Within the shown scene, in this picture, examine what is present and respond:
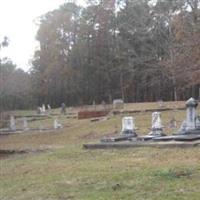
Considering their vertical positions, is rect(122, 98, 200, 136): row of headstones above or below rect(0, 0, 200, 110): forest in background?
below

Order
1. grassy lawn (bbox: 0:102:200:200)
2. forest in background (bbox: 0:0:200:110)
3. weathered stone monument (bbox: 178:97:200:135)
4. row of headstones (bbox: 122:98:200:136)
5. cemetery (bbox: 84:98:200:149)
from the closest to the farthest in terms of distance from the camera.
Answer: grassy lawn (bbox: 0:102:200:200) < cemetery (bbox: 84:98:200:149) < weathered stone monument (bbox: 178:97:200:135) < row of headstones (bbox: 122:98:200:136) < forest in background (bbox: 0:0:200:110)

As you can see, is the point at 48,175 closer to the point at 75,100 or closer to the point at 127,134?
the point at 127,134

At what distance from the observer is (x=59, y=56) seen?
2781 inches

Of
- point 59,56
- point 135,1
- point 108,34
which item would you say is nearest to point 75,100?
point 59,56

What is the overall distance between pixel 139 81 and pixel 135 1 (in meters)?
9.51

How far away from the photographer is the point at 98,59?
66625 millimetres

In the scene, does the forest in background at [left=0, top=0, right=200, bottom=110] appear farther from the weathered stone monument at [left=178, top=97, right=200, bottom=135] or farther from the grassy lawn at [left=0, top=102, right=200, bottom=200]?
the grassy lawn at [left=0, top=102, right=200, bottom=200]

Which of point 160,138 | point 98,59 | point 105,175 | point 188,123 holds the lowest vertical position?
point 105,175

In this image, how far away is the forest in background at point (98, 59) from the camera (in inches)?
2534

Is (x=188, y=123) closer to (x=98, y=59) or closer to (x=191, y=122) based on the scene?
(x=191, y=122)

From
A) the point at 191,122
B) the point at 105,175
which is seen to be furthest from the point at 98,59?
the point at 105,175

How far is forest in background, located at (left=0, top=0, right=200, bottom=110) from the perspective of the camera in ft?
211

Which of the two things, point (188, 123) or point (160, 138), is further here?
point (188, 123)

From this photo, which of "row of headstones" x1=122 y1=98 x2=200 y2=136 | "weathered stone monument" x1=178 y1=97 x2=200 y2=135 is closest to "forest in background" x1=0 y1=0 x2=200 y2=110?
"row of headstones" x1=122 y1=98 x2=200 y2=136
